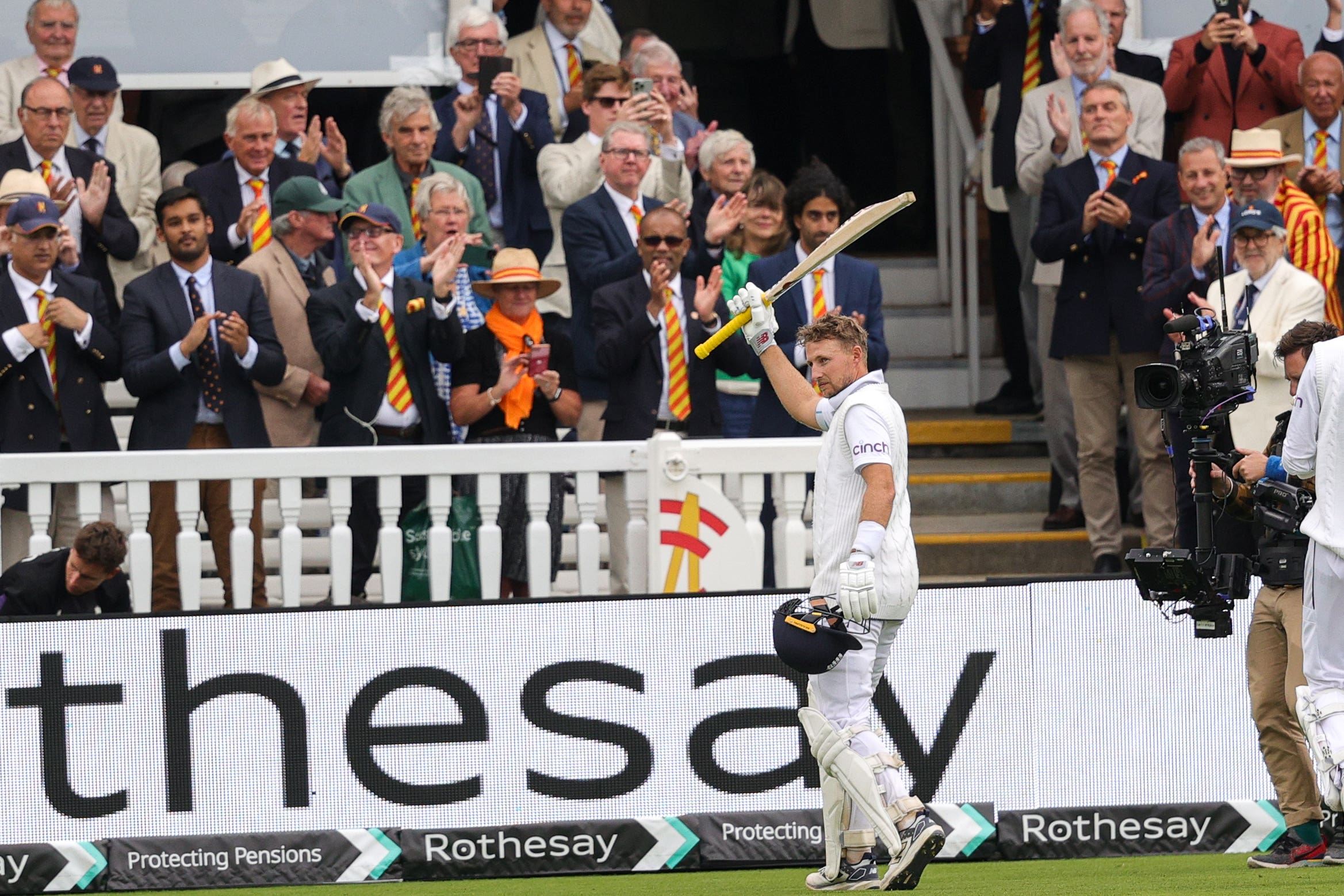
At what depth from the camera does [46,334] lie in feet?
31.2

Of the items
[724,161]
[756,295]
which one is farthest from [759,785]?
[724,161]

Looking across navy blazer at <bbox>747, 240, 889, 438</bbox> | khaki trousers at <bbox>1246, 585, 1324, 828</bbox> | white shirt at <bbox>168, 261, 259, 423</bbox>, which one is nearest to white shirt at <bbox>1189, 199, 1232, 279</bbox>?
navy blazer at <bbox>747, 240, 889, 438</bbox>

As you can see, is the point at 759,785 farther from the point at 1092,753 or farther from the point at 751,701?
the point at 1092,753

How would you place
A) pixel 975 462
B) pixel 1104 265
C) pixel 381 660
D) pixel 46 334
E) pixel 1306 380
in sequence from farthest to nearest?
pixel 975 462 → pixel 1104 265 → pixel 46 334 → pixel 381 660 → pixel 1306 380

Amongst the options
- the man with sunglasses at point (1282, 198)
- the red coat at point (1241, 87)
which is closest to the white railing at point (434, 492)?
the man with sunglasses at point (1282, 198)

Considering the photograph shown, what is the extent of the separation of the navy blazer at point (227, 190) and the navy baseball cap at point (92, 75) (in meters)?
0.71

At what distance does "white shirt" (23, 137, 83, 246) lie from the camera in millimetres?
10391

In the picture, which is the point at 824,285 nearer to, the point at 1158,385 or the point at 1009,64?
the point at 1009,64

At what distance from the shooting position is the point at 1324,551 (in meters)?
6.94

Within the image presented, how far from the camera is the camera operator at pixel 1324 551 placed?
22.5 feet

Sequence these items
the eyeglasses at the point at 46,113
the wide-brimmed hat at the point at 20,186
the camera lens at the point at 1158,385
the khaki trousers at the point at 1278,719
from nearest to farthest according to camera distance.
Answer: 1. the camera lens at the point at 1158,385
2. the khaki trousers at the point at 1278,719
3. the wide-brimmed hat at the point at 20,186
4. the eyeglasses at the point at 46,113

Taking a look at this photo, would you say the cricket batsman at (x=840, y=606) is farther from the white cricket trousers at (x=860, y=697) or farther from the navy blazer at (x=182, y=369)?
the navy blazer at (x=182, y=369)

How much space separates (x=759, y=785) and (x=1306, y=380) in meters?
2.73

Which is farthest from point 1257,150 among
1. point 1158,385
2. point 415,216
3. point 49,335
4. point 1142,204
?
point 49,335
